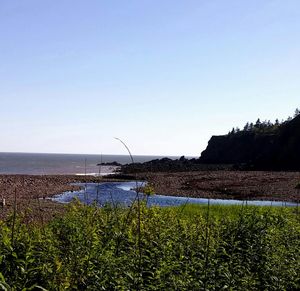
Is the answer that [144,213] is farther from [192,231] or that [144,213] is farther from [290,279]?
[290,279]

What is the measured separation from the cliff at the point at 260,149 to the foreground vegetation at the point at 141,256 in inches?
3171

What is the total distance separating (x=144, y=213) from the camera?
10789 millimetres

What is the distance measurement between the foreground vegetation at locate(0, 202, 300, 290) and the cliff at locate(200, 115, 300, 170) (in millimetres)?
80542

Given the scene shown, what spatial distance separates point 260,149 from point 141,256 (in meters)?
119

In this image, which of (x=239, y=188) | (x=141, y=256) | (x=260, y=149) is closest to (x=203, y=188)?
(x=239, y=188)

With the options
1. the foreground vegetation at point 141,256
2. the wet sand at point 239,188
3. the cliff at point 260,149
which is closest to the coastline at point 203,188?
the wet sand at point 239,188

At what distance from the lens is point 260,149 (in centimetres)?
12306

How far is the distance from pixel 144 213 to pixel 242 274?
11.6 ft

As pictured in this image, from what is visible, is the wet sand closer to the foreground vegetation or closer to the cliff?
the cliff

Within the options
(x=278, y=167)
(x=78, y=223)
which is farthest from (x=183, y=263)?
(x=278, y=167)

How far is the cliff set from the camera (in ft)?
302

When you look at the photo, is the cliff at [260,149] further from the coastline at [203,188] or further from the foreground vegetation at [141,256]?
the foreground vegetation at [141,256]

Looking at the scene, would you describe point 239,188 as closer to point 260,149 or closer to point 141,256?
point 141,256

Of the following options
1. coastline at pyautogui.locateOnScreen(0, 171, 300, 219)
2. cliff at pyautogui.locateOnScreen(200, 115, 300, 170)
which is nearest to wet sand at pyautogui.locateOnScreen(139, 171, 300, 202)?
coastline at pyautogui.locateOnScreen(0, 171, 300, 219)
